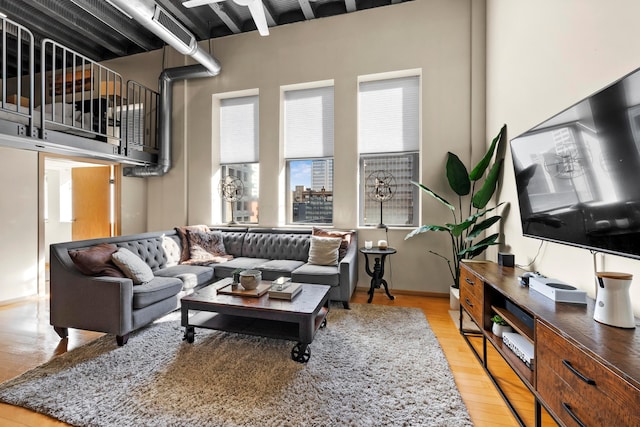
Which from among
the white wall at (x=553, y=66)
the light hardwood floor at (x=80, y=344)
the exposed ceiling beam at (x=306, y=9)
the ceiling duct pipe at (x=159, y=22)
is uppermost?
the exposed ceiling beam at (x=306, y=9)

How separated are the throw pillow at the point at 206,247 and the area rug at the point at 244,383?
1337 millimetres

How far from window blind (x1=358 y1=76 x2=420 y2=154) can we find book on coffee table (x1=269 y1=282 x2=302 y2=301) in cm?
245

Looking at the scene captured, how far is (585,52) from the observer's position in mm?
1762

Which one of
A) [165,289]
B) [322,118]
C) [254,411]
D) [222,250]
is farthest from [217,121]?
[254,411]

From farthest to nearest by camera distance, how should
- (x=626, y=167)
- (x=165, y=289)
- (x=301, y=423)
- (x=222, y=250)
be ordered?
(x=222, y=250)
(x=165, y=289)
(x=301, y=423)
(x=626, y=167)

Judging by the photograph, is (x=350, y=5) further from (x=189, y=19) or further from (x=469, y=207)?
(x=469, y=207)

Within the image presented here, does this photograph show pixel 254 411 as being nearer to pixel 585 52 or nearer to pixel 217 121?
pixel 585 52

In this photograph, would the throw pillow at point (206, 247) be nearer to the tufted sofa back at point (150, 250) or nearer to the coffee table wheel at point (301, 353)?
the tufted sofa back at point (150, 250)

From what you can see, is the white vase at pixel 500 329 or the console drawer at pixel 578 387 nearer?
the console drawer at pixel 578 387

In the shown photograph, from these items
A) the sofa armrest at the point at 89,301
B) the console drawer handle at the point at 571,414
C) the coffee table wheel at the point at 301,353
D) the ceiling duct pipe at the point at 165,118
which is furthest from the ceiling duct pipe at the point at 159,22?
the console drawer handle at the point at 571,414

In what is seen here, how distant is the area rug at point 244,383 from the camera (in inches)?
61.7

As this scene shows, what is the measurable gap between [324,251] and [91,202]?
4.32 metres

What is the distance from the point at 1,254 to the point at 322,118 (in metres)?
4.52

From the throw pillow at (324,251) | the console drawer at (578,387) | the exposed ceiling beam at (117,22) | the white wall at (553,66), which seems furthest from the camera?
the exposed ceiling beam at (117,22)
